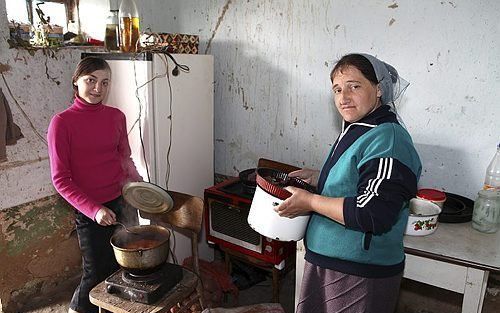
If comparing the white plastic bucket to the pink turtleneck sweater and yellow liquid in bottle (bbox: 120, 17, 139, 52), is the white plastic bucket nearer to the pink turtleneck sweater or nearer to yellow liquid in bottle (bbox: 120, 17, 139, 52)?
the pink turtleneck sweater

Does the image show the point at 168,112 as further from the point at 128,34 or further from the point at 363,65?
the point at 363,65

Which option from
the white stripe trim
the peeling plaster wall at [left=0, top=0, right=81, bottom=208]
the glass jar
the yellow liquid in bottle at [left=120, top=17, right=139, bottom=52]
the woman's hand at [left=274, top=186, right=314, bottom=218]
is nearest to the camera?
the white stripe trim

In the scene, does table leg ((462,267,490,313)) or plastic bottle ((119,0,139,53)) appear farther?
plastic bottle ((119,0,139,53))

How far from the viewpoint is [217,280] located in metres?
2.21

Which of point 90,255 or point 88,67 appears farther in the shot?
point 90,255

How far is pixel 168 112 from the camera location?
84.8 inches

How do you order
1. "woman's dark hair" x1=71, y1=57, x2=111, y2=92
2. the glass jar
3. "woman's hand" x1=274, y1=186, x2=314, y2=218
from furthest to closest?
"woman's dark hair" x1=71, y1=57, x2=111, y2=92, the glass jar, "woman's hand" x1=274, y1=186, x2=314, y2=218

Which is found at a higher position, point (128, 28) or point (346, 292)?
point (128, 28)

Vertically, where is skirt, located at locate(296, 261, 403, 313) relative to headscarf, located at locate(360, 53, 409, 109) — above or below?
below

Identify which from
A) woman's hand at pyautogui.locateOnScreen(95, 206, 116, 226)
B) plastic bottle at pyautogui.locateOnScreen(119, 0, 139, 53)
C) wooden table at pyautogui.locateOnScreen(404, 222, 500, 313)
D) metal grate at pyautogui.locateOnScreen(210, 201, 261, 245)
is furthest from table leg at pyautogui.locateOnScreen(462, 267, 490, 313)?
plastic bottle at pyautogui.locateOnScreen(119, 0, 139, 53)

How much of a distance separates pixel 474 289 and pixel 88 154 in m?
1.60

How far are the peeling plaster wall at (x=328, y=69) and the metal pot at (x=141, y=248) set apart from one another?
0.94 m

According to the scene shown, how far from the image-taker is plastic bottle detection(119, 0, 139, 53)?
2.17 meters

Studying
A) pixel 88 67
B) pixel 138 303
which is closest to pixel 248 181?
pixel 138 303
